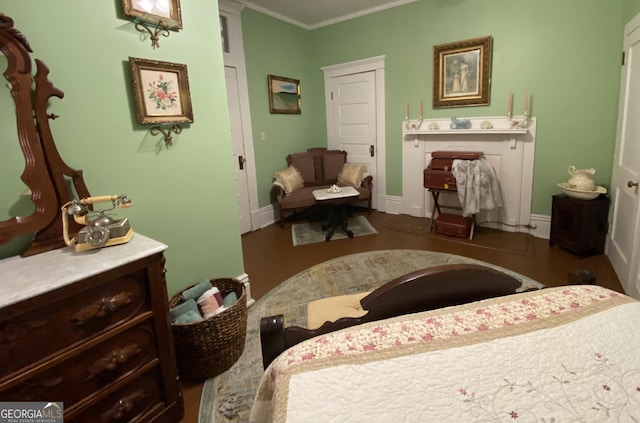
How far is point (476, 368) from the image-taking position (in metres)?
0.81

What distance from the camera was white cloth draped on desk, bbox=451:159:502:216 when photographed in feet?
12.0

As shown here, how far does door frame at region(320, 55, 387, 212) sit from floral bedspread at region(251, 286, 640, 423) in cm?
403

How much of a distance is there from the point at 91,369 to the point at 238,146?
3265mm

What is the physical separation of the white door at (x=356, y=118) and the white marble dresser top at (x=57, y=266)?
12.9 feet

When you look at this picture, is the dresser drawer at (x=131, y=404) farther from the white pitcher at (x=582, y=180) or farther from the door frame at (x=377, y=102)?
the door frame at (x=377, y=102)

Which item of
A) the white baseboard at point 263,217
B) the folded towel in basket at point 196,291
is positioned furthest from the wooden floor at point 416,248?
the folded towel in basket at point 196,291

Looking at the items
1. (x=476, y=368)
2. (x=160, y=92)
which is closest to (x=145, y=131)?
(x=160, y=92)

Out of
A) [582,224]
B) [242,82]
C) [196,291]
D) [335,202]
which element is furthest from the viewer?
[242,82]

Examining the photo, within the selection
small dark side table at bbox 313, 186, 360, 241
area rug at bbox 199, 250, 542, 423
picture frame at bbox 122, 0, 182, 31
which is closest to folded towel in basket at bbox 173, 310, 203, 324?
area rug at bbox 199, 250, 542, 423

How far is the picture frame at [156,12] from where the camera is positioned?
1.78 meters

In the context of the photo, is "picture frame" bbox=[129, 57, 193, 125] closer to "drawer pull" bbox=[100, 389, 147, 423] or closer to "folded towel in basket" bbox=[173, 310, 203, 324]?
"folded towel in basket" bbox=[173, 310, 203, 324]

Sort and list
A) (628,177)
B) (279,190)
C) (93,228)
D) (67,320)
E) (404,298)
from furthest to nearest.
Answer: (279,190) → (628,177) → (93,228) → (67,320) → (404,298)

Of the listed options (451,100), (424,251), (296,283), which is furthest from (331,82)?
(296,283)

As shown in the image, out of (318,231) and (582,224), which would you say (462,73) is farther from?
(318,231)
